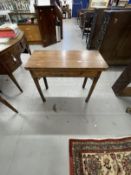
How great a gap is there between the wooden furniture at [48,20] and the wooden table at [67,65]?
1.77 meters

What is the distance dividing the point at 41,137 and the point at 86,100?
0.79m

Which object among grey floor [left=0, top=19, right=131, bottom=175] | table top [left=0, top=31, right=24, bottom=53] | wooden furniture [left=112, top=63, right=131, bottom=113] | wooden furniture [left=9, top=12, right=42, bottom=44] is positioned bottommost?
grey floor [left=0, top=19, right=131, bottom=175]

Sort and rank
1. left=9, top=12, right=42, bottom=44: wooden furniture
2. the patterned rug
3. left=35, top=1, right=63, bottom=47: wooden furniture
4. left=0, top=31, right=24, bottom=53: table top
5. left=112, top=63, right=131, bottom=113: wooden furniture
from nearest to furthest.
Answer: the patterned rug < left=0, top=31, right=24, bottom=53: table top < left=112, top=63, right=131, bottom=113: wooden furniture < left=35, top=1, right=63, bottom=47: wooden furniture < left=9, top=12, right=42, bottom=44: wooden furniture

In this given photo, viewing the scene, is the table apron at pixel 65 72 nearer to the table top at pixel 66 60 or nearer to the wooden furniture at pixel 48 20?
the table top at pixel 66 60

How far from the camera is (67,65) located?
1.10m

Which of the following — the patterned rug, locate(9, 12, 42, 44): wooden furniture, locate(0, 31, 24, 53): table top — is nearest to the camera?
the patterned rug

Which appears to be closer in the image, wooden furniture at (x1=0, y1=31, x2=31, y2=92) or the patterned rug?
the patterned rug

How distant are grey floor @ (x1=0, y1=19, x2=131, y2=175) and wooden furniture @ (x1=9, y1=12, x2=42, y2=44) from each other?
1.60 m

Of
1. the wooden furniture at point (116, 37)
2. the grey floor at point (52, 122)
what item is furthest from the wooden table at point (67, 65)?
the wooden furniture at point (116, 37)

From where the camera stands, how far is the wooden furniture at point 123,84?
1.53m

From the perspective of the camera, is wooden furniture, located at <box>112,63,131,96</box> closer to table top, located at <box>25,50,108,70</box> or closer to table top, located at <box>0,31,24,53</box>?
table top, located at <box>25,50,108,70</box>

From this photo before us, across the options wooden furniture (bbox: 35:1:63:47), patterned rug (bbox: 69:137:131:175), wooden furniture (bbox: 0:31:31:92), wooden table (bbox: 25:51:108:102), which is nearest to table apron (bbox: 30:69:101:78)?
wooden table (bbox: 25:51:108:102)

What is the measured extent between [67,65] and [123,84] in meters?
0.97

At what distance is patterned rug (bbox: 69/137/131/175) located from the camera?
1077 mm
